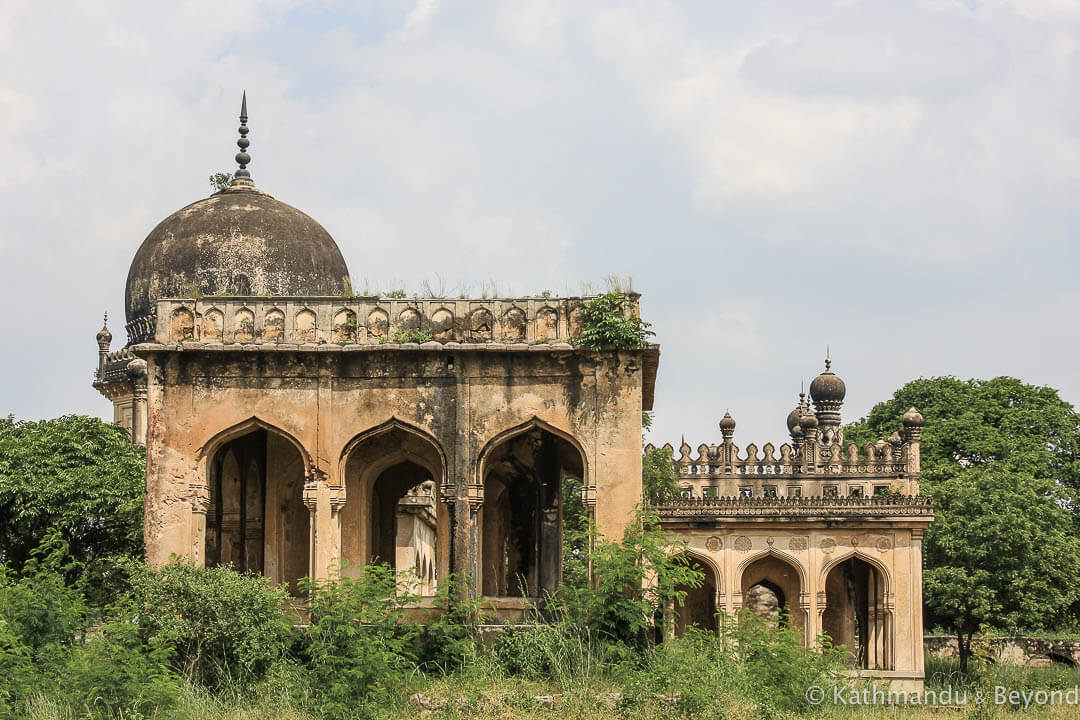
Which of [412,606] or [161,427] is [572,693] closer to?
[412,606]

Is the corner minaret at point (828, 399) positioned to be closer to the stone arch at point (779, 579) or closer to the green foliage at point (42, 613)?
the stone arch at point (779, 579)

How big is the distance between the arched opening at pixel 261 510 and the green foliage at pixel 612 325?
14.8 ft

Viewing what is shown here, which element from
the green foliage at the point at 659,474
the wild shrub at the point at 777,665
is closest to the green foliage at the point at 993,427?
the green foliage at the point at 659,474

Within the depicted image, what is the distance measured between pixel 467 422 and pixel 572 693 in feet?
12.1

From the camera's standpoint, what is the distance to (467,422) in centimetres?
1766

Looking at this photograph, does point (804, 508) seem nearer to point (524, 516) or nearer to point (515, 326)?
point (524, 516)

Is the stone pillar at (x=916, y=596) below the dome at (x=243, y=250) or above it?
below

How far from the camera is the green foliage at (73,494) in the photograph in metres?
24.1

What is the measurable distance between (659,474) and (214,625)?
17867 mm

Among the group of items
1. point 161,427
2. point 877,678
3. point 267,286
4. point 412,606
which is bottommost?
point 877,678

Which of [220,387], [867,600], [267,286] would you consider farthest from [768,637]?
[267,286]

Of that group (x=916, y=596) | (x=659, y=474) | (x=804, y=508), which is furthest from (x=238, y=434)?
(x=659, y=474)

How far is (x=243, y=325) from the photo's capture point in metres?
17.9

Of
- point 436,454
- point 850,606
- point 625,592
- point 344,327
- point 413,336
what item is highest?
point 344,327
